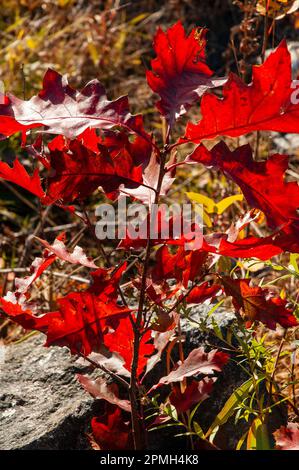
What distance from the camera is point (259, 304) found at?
1.21 meters

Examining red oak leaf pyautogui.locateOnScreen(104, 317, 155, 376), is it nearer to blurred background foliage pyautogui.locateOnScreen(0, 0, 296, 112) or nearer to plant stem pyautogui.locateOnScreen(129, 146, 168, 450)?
plant stem pyautogui.locateOnScreen(129, 146, 168, 450)

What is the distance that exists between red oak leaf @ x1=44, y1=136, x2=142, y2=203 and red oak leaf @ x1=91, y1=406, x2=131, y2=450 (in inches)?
18.3

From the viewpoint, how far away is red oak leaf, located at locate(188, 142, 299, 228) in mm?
1065

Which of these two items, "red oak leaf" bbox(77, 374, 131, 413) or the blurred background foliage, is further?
the blurred background foliage

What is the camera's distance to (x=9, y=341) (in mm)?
2182

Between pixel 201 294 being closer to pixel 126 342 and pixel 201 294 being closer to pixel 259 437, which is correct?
pixel 126 342

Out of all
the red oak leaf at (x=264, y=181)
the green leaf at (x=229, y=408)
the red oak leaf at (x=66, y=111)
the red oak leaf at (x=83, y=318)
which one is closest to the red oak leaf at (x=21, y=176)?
the red oak leaf at (x=66, y=111)

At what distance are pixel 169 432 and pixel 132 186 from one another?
0.67 m

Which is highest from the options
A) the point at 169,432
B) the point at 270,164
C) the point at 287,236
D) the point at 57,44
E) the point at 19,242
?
the point at 57,44

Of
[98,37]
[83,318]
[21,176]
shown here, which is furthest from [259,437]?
[98,37]

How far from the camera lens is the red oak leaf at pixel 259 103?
40.4 inches

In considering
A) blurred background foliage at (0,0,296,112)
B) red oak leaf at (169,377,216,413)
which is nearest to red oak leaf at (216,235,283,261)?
red oak leaf at (169,377,216,413)
